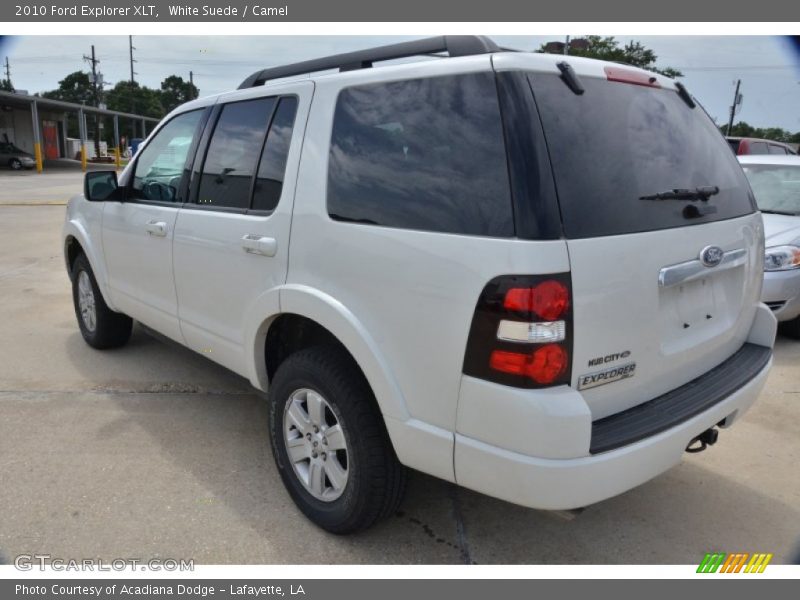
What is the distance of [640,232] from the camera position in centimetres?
211

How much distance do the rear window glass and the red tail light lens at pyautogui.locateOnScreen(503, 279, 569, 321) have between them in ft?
0.61

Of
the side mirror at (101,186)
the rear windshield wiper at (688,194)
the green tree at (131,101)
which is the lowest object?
the side mirror at (101,186)

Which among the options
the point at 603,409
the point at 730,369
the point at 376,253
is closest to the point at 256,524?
the point at 376,253

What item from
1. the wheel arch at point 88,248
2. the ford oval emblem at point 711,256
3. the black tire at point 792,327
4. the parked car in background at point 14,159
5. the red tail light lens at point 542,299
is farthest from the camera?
the parked car in background at point 14,159

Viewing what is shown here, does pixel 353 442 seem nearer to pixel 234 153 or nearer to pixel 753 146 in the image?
pixel 234 153

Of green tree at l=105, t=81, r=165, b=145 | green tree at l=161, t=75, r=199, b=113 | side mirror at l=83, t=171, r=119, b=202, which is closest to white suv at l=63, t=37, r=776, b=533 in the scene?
side mirror at l=83, t=171, r=119, b=202

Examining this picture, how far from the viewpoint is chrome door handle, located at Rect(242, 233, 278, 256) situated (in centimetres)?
271

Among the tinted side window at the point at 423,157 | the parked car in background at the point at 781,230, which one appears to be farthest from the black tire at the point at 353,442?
the parked car in background at the point at 781,230

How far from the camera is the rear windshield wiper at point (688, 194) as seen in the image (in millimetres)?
2234

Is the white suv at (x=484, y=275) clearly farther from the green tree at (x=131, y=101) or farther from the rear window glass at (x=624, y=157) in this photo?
the green tree at (x=131, y=101)

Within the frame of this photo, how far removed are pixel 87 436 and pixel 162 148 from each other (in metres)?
1.82

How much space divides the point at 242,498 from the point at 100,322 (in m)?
2.49

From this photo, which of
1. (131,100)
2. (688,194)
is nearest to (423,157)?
(688,194)

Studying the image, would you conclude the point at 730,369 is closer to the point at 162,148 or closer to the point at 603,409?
the point at 603,409
